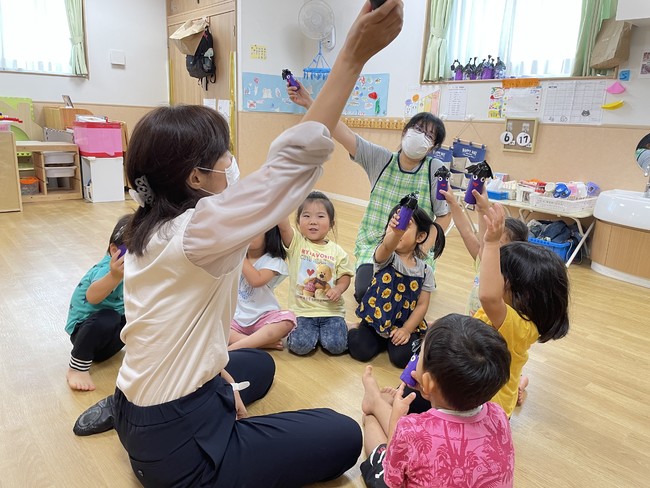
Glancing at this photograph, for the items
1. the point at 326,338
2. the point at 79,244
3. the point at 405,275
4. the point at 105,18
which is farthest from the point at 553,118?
the point at 105,18

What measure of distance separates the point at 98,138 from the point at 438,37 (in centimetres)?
352

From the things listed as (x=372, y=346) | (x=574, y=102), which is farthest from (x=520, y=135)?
(x=372, y=346)

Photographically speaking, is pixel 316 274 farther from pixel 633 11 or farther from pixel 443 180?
pixel 633 11

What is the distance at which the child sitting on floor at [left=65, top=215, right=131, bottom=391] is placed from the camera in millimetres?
1713

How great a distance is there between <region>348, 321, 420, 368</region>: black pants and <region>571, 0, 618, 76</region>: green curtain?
2763 mm

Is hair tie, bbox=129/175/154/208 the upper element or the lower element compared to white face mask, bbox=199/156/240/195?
lower

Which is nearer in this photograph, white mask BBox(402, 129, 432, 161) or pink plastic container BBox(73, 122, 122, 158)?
white mask BBox(402, 129, 432, 161)

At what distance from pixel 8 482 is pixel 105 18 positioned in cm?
600

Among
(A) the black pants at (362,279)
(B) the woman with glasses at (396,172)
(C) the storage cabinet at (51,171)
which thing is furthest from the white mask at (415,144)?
(C) the storage cabinet at (51,171)

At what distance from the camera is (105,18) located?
5898 millimetres

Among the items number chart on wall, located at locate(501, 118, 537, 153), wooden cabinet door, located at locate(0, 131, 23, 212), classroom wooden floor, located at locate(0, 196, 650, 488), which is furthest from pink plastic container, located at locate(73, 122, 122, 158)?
number chart on wall, located at locate(501, 118, 537, 153)

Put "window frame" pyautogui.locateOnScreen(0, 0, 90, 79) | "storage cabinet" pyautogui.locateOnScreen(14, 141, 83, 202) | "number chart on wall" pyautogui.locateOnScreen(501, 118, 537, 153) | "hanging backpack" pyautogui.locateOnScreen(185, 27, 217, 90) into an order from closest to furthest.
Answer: "number chart on wall" pyautogui.locateOnScreen(501, 118, 537, 153) → "storage cabinet" pyautogui.locateOnScreen(14, 141, 83, 202) → "window frame" pyautogui.locateOnScreen(0, 0, 90, 79) → "hanging backpack" pyautogui.locateOnScreen(185, 27, 217, 90)

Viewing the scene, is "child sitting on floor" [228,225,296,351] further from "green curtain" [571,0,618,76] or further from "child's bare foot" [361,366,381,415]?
"green curtain" [571,0,618,76]

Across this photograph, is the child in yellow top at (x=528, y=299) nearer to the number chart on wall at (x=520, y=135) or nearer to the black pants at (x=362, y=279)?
the black pants at (x=362, y=279)
